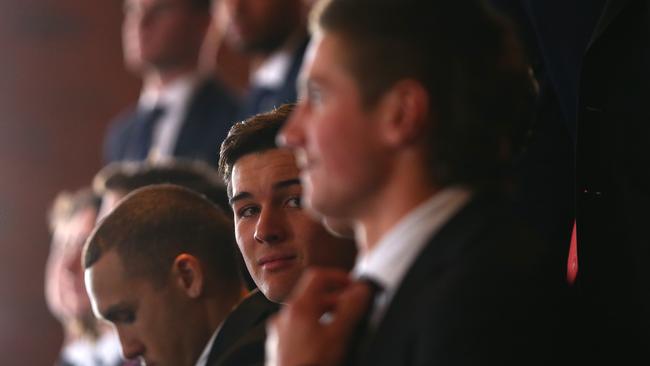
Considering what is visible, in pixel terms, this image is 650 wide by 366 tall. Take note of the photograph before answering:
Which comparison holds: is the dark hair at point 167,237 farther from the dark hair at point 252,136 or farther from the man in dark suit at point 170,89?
the man in dark suit at point 170,89

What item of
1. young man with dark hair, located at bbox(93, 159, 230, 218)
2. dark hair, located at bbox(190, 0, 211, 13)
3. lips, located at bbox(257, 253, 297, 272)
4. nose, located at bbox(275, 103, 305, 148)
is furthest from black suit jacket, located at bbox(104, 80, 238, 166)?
nose, located at bbox(275, 103, 305, 148)

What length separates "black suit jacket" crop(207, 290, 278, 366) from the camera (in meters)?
0.85

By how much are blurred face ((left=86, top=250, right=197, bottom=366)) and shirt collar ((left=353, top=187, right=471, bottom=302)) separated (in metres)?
0.23

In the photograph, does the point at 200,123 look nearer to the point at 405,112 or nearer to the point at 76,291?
the point at 76,291

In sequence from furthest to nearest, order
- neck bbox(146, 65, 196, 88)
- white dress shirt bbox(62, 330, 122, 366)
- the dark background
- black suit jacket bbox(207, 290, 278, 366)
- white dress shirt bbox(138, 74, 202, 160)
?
1. the dark background
2. neck bbox(146, 65, 196, 88)
3. white dress shirt bbox(138, 74, 202, 160)
4. white dress shirt bbox(62, 330, 122, 366)
5. black suit jacket bbox(207, 290, 278, 366)

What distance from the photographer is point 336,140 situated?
724mm

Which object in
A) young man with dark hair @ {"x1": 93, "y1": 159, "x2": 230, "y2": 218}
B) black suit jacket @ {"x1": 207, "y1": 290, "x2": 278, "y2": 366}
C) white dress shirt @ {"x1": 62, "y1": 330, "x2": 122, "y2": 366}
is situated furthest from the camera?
white dress shirt @ {"x1": 62, "y1": 330, "x2": 122, "y2": 366}

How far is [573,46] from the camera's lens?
43.5 inches

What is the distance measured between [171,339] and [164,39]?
1403 mm

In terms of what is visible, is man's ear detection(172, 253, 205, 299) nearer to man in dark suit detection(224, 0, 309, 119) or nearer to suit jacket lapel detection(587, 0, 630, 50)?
suit jacket lapel detection(587, 0, 630, 50)

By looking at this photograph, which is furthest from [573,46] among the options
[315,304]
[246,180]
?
[315,304]

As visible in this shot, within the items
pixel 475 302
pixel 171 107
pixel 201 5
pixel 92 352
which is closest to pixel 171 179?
pixel 475 302

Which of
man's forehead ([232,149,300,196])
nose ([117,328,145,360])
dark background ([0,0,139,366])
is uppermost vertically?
man's forehead ([232,149,300,196])

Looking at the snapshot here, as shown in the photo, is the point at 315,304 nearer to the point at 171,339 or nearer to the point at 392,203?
the point at 392,203
